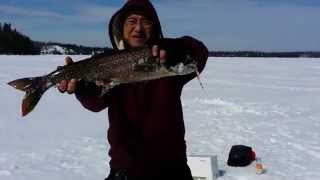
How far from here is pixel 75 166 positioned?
24.8 ft

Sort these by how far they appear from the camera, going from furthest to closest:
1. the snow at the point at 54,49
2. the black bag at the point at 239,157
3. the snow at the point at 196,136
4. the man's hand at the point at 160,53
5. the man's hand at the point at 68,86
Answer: the snow at the point at 54,49, the black bag at the point at 239,157, the snow at the point at 196,136, the man's hand at the point at 68,86, the man's hand at the point at 160,53

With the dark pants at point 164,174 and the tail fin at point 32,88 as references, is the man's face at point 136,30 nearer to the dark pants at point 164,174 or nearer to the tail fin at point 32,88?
the tail fin at point 32,88

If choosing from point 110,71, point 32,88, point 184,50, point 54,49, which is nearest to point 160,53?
point 184,50

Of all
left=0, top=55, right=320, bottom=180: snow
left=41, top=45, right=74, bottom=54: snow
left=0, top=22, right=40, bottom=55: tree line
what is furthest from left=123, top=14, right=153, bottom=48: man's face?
left=0, top=22, right=40, bottom=55: tree line

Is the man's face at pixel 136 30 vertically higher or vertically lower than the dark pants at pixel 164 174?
higher

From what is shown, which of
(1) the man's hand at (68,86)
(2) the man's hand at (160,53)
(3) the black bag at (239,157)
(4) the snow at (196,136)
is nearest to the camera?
(2) the man's hand at (160,53)

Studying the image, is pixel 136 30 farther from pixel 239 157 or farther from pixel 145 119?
pixel 239 157

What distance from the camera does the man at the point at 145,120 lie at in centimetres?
299

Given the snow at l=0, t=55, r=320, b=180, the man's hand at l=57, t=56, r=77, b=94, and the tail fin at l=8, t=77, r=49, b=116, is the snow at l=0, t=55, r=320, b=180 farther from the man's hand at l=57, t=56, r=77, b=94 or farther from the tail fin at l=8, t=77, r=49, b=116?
the man's hand at l=57, t=56, r=77, b=94

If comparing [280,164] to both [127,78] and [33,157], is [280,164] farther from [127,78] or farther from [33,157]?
[127,78]

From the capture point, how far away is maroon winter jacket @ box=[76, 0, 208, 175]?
299 cm

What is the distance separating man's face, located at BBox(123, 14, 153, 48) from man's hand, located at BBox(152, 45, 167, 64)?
31cm

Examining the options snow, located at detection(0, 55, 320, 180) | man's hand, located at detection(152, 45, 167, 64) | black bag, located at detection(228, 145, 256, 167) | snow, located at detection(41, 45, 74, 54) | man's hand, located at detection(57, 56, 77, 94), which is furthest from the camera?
snow, located at detection(41, 45, 74, 54)

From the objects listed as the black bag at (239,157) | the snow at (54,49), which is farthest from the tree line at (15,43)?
the black bag at (239,157)
